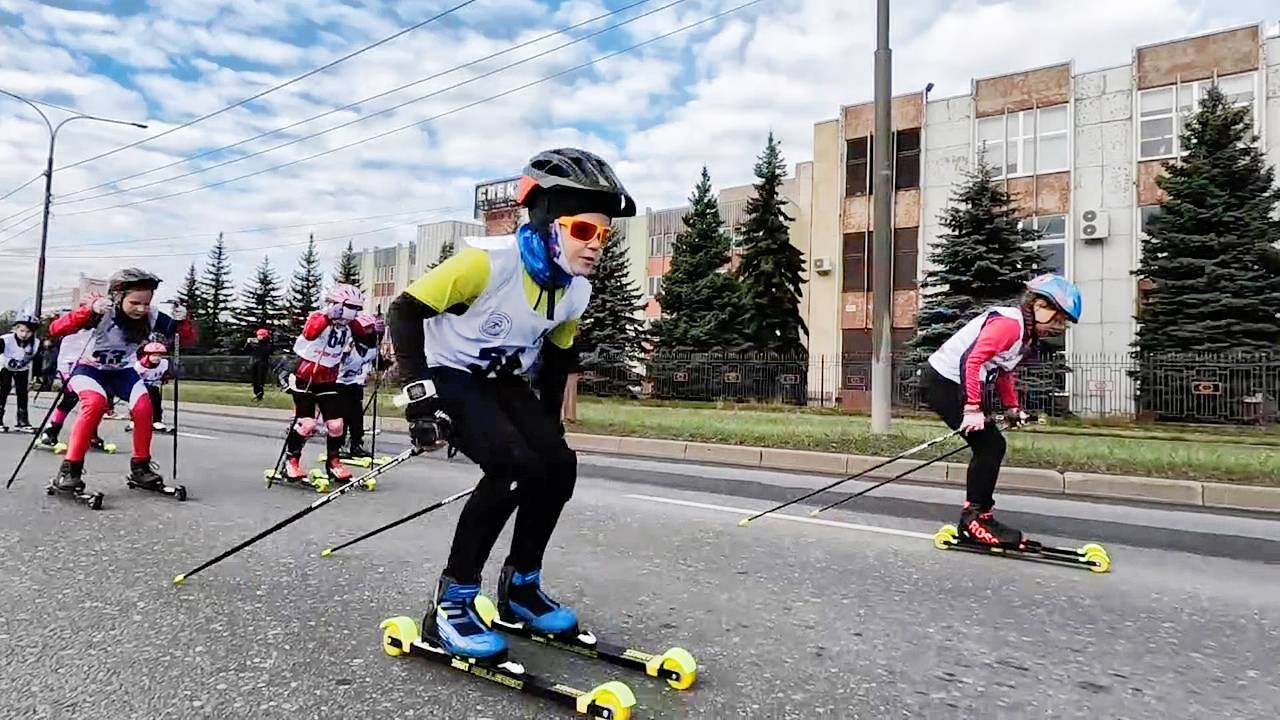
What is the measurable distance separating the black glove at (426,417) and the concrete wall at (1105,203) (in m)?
27.7

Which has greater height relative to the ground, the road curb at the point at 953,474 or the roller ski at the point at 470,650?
the road curb at the point at 953,474

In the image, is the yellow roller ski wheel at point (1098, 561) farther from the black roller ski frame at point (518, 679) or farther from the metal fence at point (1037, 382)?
the metal fence at point (1037, 382)

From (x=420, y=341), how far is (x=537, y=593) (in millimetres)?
1147

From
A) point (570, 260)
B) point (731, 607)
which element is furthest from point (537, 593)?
point (570, 260)

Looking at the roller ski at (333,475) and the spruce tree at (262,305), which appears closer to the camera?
the roller ski at (333,475)

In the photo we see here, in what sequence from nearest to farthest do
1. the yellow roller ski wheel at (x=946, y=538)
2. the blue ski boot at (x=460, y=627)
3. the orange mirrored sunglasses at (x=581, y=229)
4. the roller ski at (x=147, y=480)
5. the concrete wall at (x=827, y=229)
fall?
1. the blue ski boot at (x=460, y=627)
2. the orange mirrored sunglasses at (x=581, y=229)
3. the yellow roller ski wheel at (x=946, y=538)
4. the roller ski at (x=147, y=480)
5. the concrete wall at (x=827, y=229)

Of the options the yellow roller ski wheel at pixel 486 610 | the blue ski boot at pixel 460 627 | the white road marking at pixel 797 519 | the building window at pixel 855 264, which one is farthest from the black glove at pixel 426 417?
the building window at pixel 855 264

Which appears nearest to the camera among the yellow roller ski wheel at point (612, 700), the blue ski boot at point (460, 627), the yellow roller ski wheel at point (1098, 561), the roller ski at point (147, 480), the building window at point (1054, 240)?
the yellow roller ski wheel at point (612, 700)

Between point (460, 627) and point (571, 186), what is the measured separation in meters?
1.64

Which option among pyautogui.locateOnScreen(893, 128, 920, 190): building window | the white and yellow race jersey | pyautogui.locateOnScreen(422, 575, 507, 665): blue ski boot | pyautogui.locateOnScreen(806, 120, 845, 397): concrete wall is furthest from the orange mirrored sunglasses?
pyautogui.locateOnScreen(806, 120, 845, 397): concrete wall

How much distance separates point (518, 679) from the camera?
2.92 metres

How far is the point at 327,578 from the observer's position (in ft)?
14.7

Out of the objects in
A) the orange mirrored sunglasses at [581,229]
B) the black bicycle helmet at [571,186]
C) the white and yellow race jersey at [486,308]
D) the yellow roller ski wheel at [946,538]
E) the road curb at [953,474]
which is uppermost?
the black bicycle helmet at [571,186]

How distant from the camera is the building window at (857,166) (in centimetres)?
3148
